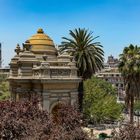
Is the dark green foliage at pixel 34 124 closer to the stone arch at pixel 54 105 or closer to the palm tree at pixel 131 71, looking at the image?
the stone arch at pixel 54 105

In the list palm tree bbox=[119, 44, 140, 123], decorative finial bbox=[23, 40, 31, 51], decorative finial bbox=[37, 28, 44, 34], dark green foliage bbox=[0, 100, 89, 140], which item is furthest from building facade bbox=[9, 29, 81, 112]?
palm tree bbox=[119, 44, 140, 123]

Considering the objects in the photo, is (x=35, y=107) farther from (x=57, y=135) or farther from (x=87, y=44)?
(x=87, y=44)

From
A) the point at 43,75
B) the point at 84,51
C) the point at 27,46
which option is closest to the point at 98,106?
the point at 84,51

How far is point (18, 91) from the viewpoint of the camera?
27.7m

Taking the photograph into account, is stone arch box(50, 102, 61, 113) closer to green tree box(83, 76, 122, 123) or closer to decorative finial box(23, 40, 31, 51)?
decorative finial box(23, 40, 31, 51)

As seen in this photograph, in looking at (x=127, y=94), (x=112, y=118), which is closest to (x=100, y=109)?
(x=112, y=118)

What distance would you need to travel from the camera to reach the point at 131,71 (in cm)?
3500

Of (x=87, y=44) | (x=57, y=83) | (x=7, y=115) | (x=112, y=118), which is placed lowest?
(x=112, y=118)

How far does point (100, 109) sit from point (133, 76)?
14.1 metres

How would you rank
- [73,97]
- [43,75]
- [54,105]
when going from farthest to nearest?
1. [73,97]
2. [54,105]
3. [43,75]

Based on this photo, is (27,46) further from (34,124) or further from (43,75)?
(34,124)

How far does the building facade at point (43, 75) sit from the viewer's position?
2603 cm

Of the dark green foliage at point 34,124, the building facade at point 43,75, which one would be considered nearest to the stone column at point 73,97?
the building facade at point 43,75

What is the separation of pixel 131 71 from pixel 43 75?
12.2 m
